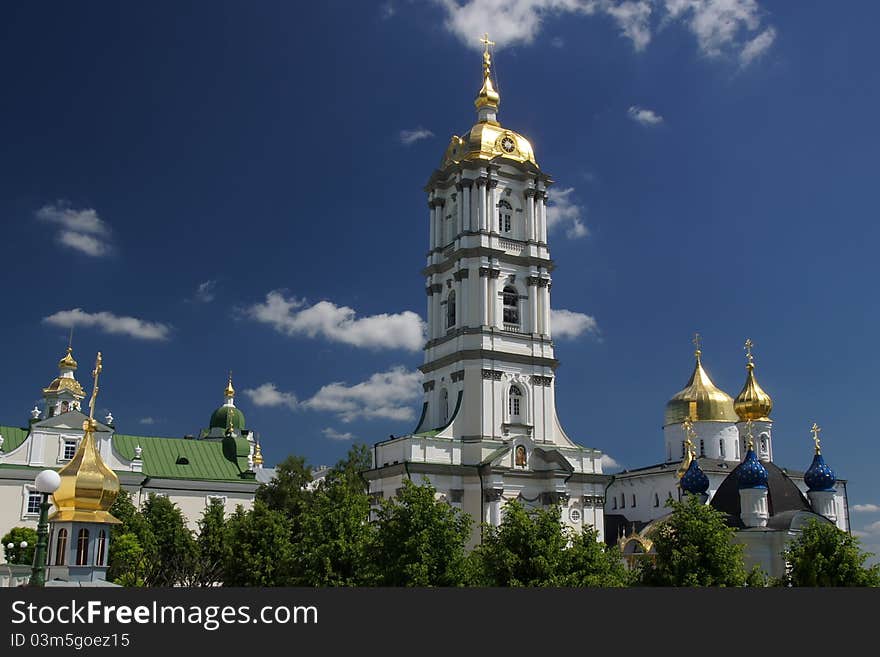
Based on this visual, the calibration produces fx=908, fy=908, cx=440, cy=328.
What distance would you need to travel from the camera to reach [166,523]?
47.8m

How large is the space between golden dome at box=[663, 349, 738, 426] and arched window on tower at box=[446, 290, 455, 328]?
94.0 ft

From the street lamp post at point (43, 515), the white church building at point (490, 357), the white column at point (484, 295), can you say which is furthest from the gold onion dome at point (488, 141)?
the street lamp post at point (43, 515)

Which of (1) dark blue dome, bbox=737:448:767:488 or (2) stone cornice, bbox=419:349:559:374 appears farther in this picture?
(2) stone cornice, bbox=419:349:559:374

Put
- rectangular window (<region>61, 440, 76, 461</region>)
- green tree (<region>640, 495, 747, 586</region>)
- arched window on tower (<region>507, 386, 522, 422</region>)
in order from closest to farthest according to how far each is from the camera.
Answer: green tree (<region>640, 495, 747, 586</region>) → arched window on tower (<region>507, 386, 522, 422</region>) → rectangular window (<region>61, 440, 76, 461</region>)

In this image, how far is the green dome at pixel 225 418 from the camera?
88625mm

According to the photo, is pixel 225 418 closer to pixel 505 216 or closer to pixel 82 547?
pixel 505 216

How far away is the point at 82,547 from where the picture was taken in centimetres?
2880

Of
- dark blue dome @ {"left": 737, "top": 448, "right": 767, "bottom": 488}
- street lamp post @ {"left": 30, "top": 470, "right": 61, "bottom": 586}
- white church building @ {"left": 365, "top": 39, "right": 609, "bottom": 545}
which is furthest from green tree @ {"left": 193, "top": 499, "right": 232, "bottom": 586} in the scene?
dark blue dome @ {"left": 737, "top": 448, "right": 767, "bottom": 488}

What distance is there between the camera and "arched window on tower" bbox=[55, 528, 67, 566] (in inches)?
1127

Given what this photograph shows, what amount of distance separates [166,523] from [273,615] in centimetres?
3480

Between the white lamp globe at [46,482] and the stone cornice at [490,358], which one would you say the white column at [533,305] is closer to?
the stone cornice at [490,358]

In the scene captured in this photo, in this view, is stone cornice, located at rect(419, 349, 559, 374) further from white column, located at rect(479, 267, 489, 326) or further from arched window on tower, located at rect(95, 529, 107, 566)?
arched window on tower, located at rect(95, 529, 107, 566)

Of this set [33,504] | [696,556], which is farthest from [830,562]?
[33,504]

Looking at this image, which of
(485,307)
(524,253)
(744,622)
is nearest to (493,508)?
(485,307)
